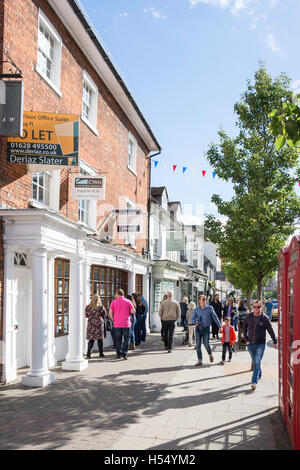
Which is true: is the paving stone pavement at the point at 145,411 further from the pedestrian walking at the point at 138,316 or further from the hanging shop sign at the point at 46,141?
the hanging shop sign at the point at 46,141

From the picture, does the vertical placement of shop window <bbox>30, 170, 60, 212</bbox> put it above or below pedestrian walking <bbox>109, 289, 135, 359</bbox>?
above

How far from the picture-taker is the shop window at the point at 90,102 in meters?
13.0

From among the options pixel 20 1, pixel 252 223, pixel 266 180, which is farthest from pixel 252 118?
pixel 20 1

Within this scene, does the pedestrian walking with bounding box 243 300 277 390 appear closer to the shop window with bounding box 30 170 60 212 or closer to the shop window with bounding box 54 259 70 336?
the shop window with bounding box 54 259 70 336

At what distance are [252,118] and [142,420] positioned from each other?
47.4ft

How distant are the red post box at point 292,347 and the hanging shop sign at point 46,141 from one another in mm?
4962

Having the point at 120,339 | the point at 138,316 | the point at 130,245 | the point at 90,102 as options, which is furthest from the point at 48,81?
the point at 130,245

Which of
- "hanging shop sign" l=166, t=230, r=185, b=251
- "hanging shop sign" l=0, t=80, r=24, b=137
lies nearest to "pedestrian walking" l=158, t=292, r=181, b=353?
"hanging shop sign" l=0, t=80, r=24, b=137

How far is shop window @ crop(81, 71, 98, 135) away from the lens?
13.0 m

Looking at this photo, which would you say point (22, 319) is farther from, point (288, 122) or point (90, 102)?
point (288, 122)

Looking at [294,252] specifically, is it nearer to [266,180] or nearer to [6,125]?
[6,125]

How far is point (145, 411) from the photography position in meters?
6.69

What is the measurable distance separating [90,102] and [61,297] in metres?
5.99

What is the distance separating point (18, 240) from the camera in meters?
8.36
